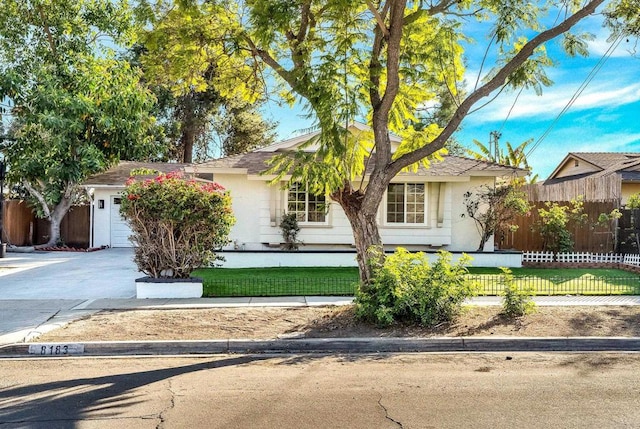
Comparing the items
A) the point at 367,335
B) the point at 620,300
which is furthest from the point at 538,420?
the point at 620,300

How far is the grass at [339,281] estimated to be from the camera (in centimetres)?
1172

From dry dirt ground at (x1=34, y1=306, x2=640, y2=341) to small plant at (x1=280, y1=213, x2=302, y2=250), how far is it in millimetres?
6964

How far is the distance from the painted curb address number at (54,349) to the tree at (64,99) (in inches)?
617

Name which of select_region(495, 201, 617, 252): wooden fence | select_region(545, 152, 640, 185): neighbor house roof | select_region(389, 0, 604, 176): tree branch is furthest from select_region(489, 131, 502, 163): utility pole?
select_region(389, 0, 604, 176): tree branch

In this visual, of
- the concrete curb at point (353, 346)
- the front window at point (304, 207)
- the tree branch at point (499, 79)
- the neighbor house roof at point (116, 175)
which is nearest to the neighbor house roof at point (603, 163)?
the front window at point (304, 207)

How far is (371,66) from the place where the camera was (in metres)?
10.1

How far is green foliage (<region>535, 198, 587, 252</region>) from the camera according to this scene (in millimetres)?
16484

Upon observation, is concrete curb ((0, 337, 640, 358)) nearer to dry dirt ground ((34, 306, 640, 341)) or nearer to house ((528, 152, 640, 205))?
dry dirt ground ((34, 306, 640, 341))

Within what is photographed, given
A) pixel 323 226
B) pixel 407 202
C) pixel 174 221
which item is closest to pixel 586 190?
pixel 407 202

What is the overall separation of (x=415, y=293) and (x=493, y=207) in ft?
30.1

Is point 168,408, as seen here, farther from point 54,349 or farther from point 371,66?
point 371,66

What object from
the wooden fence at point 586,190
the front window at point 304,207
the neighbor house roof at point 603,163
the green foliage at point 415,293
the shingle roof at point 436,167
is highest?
the neighbor house roof at point 603,163

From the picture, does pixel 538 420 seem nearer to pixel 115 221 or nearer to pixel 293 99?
pixel 293 99

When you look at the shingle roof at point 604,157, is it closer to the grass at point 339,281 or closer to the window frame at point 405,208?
the grass at point 339,281
